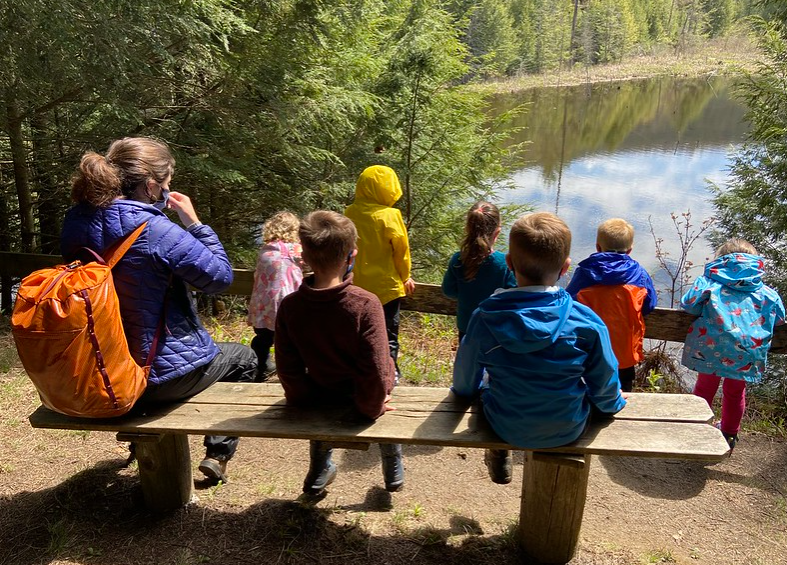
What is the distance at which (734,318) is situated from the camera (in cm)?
370

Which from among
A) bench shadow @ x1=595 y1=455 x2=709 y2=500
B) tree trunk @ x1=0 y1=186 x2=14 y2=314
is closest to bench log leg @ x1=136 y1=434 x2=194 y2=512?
bench shadow @ x1=595 y1=455 x2=709 y2=500

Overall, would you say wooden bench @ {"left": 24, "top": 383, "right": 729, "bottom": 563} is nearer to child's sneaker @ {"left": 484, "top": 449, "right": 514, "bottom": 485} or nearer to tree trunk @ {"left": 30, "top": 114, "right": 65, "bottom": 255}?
child's sneaker @ {"left": 484, "top": 449, "right": 514, "bottom": 485}

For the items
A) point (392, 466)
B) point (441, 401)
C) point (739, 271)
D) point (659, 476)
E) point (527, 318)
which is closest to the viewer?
point (527, 318)

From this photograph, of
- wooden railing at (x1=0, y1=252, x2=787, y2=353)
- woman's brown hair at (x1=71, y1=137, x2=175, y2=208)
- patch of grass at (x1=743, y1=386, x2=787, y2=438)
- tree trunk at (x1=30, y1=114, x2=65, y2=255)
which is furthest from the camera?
tree trunk at (x1=30, y1=114, x2=65, y2=255)

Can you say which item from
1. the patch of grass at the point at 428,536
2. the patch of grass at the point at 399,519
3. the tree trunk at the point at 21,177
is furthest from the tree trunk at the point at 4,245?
the patch of grass at the point at 428,536

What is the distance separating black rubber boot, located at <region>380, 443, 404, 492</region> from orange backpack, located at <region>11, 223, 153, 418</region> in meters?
1.33

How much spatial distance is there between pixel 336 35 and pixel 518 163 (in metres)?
4.32

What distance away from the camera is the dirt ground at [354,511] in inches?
110

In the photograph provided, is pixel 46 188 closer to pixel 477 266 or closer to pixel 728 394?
pixel 477 266

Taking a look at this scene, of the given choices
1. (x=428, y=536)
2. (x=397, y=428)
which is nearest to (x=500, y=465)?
(x=428, y=536)

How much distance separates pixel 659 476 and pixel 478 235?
204 centimetres

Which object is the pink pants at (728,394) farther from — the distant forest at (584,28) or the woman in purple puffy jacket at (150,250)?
the distant forest at (584,28)

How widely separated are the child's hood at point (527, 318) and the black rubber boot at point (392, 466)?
1.14 meters

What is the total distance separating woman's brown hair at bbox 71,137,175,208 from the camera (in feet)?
7.79
